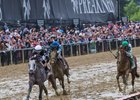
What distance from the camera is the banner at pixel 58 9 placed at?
1178 inches

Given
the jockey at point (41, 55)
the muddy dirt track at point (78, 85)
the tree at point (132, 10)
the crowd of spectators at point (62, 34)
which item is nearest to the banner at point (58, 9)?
the crowd of spectators at point (62, 34)

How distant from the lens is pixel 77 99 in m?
12.4

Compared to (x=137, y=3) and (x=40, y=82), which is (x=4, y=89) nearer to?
(x=40, y=82)

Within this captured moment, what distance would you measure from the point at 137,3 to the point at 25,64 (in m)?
91.6

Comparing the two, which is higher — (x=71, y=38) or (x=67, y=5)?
(x=67, y=5)

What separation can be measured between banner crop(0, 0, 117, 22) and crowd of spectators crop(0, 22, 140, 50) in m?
1.43

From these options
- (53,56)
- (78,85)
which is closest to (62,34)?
(78,85)

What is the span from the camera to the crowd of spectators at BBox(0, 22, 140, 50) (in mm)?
25906

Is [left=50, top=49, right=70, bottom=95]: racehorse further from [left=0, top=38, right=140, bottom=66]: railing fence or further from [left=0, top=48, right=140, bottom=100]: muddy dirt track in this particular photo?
[left=0, top=38, right=140, bottom=66]: railing fence

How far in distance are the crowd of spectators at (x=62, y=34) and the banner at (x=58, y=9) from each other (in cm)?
143

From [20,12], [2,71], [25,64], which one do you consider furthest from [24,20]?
[2,71]

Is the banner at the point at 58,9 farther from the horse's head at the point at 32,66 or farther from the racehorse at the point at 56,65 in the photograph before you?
the horse's head at the point at 32,66

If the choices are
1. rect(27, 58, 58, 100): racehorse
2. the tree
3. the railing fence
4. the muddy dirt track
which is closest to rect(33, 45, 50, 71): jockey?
rect(27, 58, 58, 100): racehorse

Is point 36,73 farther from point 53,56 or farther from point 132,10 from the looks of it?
point 132,10
